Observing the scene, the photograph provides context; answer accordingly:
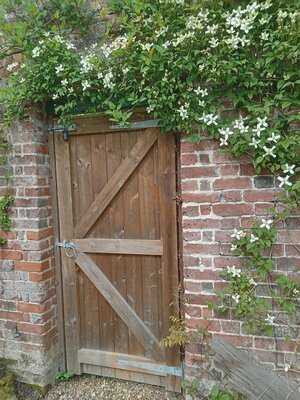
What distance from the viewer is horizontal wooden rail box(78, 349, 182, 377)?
8.71 ft

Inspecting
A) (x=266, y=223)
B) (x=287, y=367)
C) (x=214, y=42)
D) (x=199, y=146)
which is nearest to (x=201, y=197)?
(x=199, y=146)

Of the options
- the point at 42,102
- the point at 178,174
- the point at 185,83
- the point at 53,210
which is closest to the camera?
the point at 185,83

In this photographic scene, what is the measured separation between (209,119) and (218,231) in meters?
0.71

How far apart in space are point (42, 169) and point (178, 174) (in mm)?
1109

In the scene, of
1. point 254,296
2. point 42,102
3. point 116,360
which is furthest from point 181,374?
point 42,102

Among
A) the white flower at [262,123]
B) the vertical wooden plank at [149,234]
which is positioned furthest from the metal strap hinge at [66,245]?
the white flower at [262,123]

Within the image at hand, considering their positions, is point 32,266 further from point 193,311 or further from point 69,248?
point 193,311

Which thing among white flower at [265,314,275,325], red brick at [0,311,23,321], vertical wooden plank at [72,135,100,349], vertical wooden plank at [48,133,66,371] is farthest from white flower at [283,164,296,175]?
red brick at [0,311,23,321]

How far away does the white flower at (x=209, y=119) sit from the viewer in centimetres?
208

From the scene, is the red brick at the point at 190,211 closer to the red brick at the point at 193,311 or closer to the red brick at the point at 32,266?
the red brick at the point at 193,311

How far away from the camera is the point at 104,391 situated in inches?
109

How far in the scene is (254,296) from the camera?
7.04 feet

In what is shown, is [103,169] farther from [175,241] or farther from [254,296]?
[254,296]

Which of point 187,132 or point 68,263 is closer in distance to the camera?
point 187,132
